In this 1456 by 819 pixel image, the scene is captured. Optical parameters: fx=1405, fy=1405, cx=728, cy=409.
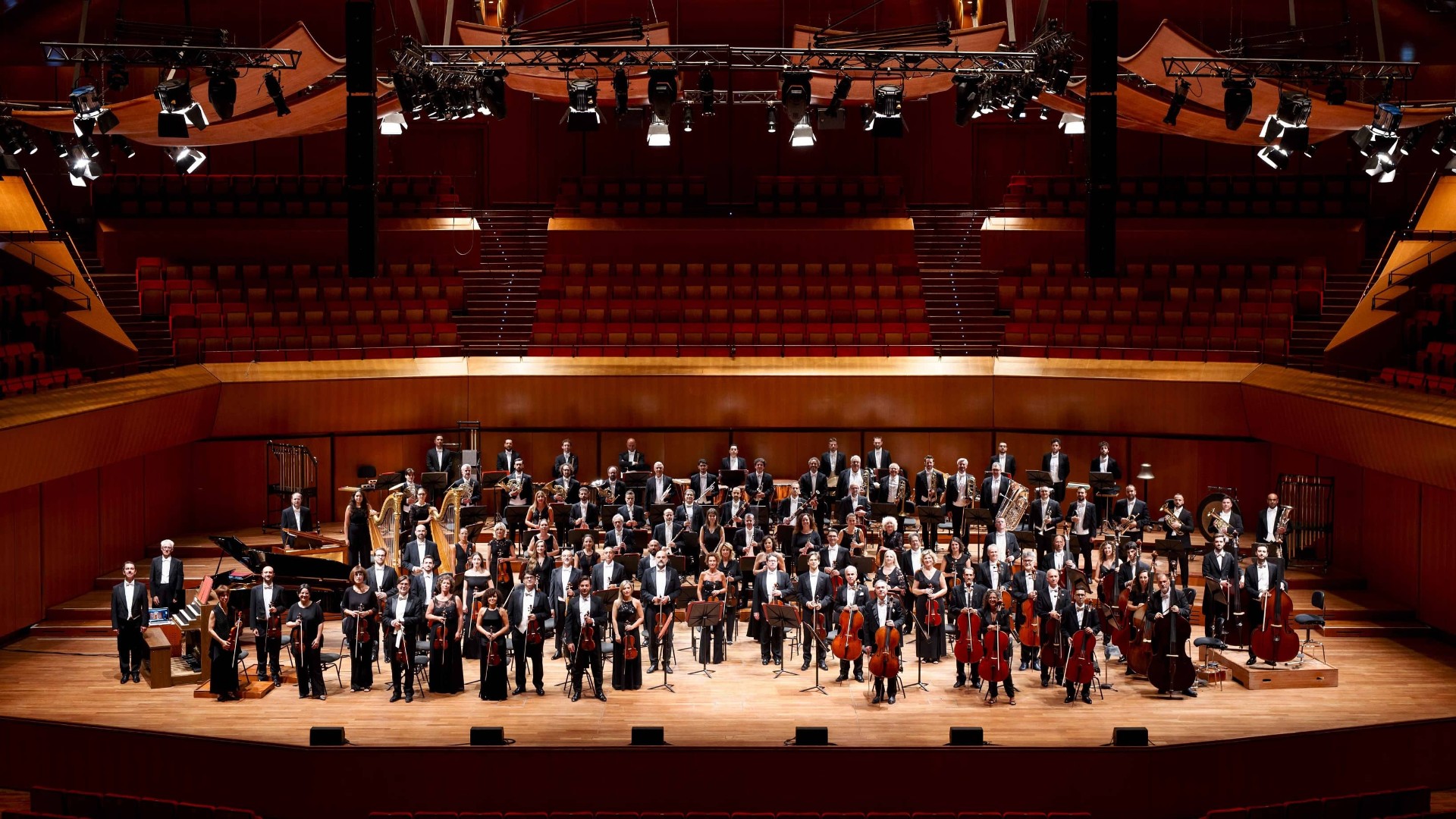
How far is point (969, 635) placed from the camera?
10.2 metres

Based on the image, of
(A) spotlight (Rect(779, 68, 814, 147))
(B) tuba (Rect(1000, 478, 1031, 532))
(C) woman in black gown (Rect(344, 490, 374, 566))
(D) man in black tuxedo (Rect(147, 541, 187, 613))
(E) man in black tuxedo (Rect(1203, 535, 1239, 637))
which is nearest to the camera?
(D) man in black tuxedo (Rect(147, 541, 187, 613))

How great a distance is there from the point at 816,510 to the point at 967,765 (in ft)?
15.8

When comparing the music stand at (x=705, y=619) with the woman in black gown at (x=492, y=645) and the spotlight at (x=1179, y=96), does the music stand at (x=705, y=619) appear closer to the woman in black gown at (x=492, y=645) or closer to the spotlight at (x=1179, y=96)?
the woman in black gown at (x=492, y=645)

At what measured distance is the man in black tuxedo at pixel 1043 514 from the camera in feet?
40.4

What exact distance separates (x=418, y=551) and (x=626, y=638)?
2.00 m

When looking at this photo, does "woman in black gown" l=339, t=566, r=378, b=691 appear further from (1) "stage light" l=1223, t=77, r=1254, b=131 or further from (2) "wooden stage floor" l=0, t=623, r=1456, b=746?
(1) "stage light" l=1223, t=77, r=1254, b=131

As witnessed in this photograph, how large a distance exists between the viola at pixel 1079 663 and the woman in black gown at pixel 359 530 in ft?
19.6

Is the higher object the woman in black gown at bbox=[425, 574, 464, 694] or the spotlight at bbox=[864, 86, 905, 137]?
the spotlight at bbox=[864, 86, 905, 137]

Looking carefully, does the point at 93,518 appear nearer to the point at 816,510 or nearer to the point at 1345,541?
the point at 816,510

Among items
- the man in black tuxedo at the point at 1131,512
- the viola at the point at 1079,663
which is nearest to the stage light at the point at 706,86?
the man in black tuxedo at the point at 1131,512

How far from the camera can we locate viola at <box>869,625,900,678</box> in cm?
998

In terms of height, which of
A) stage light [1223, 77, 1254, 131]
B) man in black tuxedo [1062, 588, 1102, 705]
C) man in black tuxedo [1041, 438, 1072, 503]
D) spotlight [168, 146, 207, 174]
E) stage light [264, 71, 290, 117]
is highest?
stage light [264, 71, 290, 117]

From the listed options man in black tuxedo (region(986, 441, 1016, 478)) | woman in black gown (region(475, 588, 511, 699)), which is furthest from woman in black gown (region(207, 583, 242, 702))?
man in black tuxedo (region(986, 441, 1016, 478))

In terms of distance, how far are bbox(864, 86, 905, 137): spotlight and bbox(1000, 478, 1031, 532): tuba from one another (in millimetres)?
Answer: 3450
